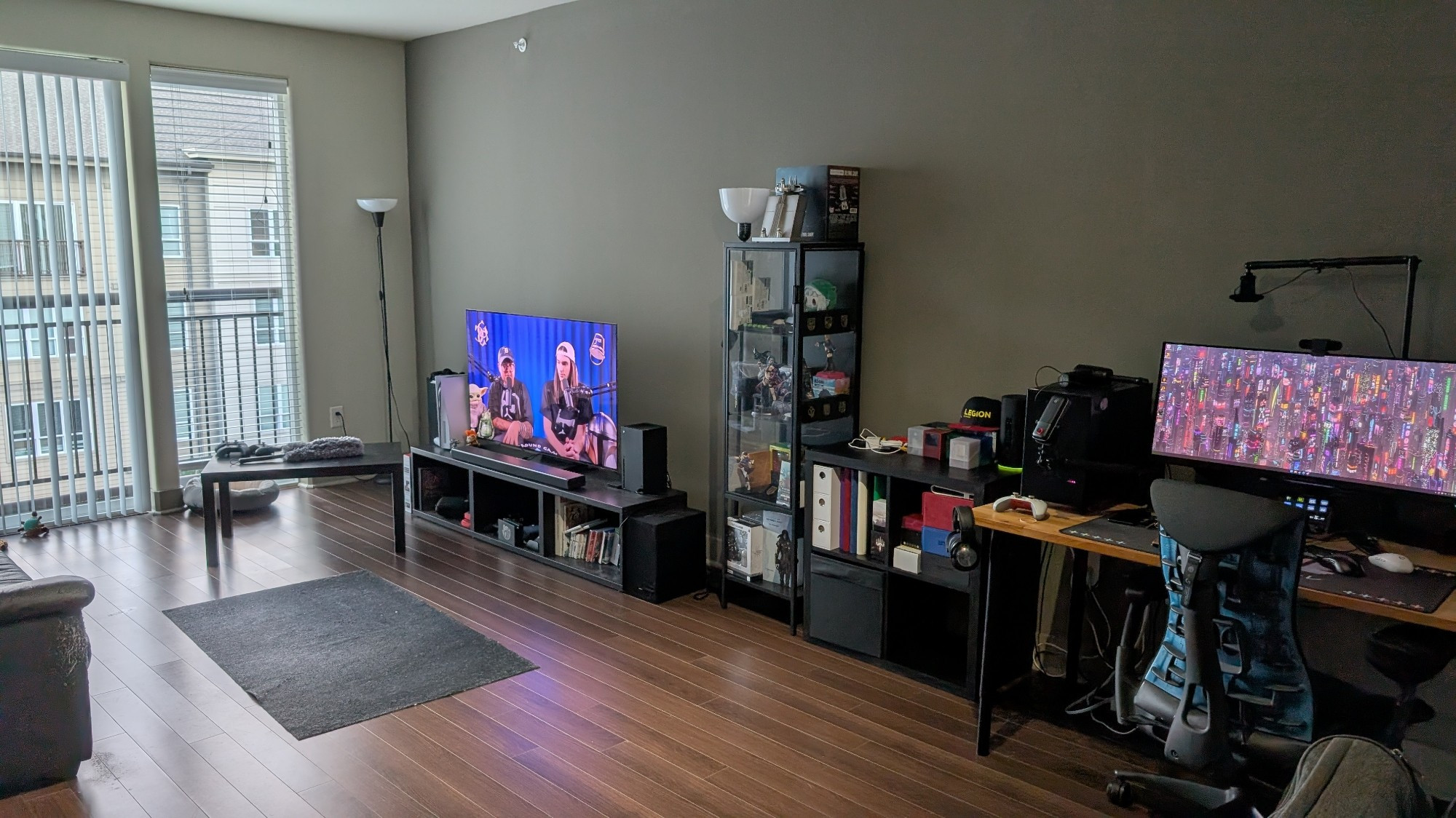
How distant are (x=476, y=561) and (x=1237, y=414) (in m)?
3.30

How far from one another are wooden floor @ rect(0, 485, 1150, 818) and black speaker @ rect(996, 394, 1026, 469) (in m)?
0.80

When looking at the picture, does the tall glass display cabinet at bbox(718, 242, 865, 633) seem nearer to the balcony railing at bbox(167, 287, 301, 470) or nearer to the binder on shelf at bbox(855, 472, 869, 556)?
the binder on shelf at bbox(855, 472, 869, 556)

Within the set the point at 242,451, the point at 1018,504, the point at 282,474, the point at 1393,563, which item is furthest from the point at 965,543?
the point at 242,451

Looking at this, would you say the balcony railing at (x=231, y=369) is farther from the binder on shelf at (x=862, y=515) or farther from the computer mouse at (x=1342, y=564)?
the computer mouse at (x=1342, y=564)

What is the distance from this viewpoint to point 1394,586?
2.44m

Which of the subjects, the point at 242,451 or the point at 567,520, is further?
the point at 242,451

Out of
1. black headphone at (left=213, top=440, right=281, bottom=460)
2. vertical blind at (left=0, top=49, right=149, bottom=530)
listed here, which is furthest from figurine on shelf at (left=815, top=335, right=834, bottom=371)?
vertical blind at (left=0, top=49, right=149, bottom=530)

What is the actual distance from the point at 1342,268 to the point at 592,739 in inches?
99.6

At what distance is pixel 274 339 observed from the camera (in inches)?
239

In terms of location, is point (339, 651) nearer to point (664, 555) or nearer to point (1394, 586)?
point (664, 555)

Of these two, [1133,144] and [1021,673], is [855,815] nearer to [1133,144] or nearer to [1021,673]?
[1021,673]

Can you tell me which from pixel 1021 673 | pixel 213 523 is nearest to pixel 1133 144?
pixel 1021 673

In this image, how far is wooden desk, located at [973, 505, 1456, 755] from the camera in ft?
7.62

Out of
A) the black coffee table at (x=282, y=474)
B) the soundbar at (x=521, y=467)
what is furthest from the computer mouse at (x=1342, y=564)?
the black coffee table at (x=282, y=474)
